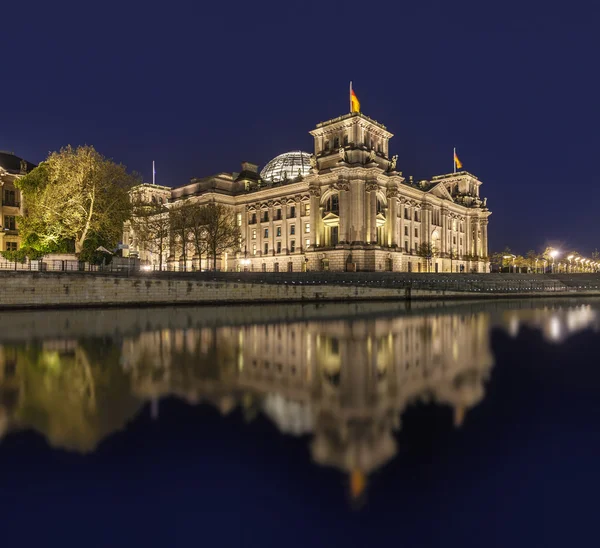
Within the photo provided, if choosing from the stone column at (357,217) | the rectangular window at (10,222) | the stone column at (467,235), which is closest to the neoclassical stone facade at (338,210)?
the stone column at (357,217)

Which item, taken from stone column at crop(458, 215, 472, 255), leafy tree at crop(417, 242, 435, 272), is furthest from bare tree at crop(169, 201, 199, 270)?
stone column at crop(458, 215, 472, 255)

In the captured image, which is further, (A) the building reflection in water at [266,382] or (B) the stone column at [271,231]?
(B) the stone column at [271,231]

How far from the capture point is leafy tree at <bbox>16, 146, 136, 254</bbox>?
151 ft

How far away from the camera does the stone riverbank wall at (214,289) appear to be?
1452 inches

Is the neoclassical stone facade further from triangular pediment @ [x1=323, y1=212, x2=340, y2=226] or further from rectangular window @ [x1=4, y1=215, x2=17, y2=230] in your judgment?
rectangular window @ [x1=4, y1=215, x2=17, y2=230]

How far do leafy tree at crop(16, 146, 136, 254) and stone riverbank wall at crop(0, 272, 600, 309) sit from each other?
9413 mm

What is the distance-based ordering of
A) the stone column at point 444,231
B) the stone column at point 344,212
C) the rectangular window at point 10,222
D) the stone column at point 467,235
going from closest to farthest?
the rectangular window at point 10,222, the stone column at point 344,212, the stone column at point 444,231, the stone column at point 467,235

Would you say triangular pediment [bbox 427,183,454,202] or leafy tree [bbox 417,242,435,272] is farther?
triangular pediment [bbox 427,183,454,202]

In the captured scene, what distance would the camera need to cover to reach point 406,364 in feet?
42.2

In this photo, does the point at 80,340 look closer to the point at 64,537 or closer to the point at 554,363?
the point at 64,537

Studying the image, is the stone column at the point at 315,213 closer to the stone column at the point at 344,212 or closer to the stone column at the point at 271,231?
the stone column at the point at 344,212

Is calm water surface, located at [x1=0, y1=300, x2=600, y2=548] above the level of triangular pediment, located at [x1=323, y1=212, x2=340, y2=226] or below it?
below

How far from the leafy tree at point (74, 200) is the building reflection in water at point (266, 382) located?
3211 centimetres

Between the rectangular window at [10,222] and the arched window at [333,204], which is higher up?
the arched window at [333,204]
